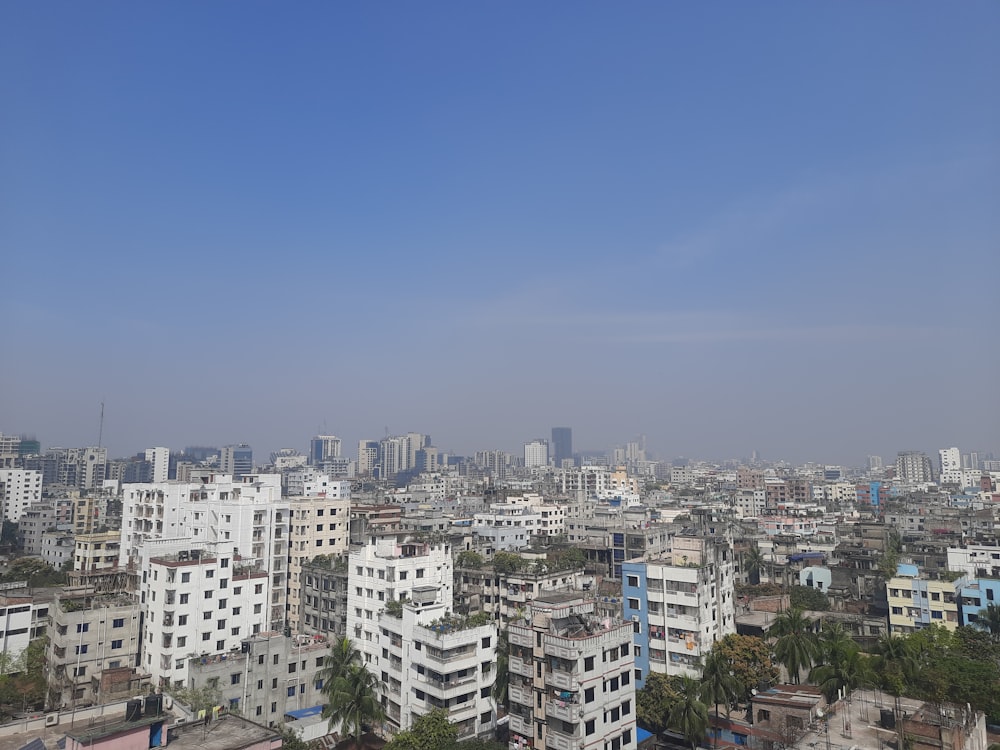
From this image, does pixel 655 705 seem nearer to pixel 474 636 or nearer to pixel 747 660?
pixel 747 660

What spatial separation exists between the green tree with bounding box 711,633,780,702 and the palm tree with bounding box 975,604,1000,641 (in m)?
16.9

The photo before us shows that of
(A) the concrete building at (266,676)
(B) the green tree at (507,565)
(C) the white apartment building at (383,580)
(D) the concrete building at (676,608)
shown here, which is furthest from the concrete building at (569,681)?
(B) the green tree at (507,565)

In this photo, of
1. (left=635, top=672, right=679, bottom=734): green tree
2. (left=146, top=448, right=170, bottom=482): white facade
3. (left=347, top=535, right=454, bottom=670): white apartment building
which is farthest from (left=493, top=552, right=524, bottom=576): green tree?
(left=146, top=448, right=170, bottom=482): white facade

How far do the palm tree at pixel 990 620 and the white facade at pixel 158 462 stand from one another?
178 meters

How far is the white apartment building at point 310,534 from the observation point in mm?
51794

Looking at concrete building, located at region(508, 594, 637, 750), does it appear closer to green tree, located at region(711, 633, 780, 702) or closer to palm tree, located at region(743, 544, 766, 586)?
green tree, located at region(711, 633, 780, 702)

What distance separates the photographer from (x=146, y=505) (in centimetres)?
5528

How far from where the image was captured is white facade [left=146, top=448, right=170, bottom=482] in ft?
591

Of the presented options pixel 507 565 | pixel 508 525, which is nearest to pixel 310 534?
pixel 507 565

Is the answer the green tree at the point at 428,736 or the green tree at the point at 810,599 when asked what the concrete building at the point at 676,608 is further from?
the green tree at the point at 428,736

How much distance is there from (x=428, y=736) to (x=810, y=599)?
4065cm

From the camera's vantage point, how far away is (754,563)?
218 ft

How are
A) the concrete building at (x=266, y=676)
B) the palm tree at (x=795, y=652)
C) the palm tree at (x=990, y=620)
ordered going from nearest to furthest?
the concrete building at (x=266, y=676), the palm tree at (x=795, y=652), the palm tree at (x=990, y=620)

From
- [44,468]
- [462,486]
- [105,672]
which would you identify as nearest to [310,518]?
[105,672]
